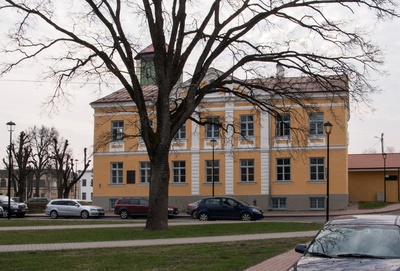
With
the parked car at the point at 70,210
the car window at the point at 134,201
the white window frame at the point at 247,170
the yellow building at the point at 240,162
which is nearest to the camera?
the car window at the point at 134,201

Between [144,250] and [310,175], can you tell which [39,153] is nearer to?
[310,175]

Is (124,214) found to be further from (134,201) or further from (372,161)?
(372,161)

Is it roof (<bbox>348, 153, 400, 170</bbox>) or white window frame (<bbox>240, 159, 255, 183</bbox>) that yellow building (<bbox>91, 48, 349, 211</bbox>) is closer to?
white window frame (<bbox>240, 159, 255, 183</bbox>)

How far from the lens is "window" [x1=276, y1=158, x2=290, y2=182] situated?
44625 mm

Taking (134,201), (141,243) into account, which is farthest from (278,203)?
(141,243)

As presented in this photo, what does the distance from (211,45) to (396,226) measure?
51.0 ft

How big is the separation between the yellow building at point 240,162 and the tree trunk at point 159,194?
65.0 feet

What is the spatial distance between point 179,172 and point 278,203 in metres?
8.91

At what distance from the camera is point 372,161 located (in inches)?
2057

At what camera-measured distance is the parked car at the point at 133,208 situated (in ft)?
128

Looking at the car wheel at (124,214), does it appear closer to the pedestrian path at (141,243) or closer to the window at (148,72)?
the window at (148,72)

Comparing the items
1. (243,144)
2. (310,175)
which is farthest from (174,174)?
(310,175)

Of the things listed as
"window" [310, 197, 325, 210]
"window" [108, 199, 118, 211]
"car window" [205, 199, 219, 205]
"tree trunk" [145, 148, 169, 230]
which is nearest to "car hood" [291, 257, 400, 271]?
"tree trunk" [145, 148, 169, 230]

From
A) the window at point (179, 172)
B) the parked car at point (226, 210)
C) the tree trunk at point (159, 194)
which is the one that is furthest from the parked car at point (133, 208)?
the tree trunk at point (159, 194)
